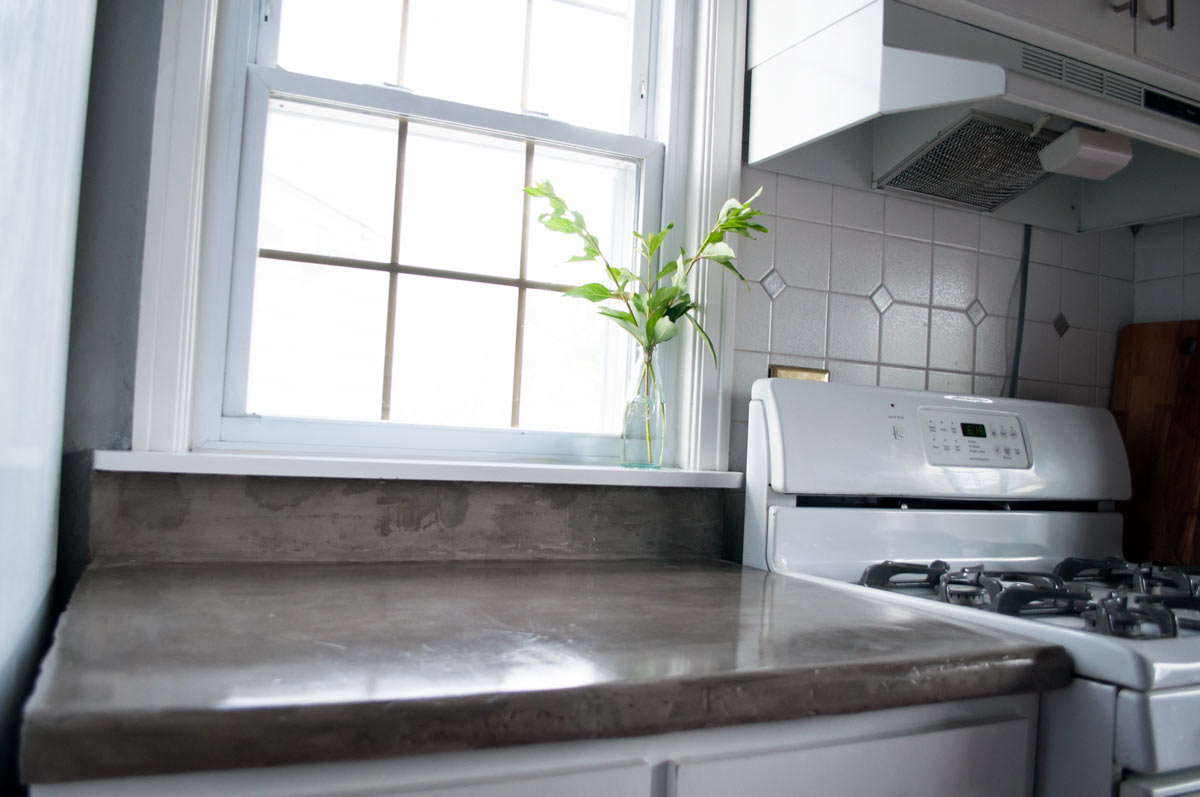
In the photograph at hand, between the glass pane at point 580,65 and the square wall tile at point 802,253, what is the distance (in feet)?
1.13

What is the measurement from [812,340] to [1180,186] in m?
0.79

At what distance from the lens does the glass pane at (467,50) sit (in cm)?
135

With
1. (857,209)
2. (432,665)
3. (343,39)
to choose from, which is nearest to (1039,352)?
(857,209)

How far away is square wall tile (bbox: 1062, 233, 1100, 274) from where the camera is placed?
1822 mm

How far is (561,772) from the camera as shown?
62 centimetres

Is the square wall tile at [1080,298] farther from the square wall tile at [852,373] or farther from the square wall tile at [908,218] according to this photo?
the square wall tile at [852,373]

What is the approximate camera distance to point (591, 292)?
4.41ft

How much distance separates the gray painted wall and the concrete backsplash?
0.04m

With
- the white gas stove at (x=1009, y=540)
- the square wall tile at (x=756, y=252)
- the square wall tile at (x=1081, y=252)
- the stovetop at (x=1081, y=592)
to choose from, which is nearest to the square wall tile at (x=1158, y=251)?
the square wall tile at (x=1081, y=252)

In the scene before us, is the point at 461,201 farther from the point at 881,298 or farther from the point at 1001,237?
the point at 1001,237

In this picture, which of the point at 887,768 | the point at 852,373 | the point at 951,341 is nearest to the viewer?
the point at 887,768

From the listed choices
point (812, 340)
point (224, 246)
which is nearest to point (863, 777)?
point (812, 340)

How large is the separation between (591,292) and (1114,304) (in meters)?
1.30

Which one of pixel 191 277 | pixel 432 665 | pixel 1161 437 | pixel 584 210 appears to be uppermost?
pixel 584 210
